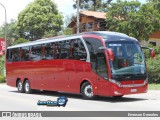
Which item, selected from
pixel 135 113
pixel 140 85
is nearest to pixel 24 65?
pixel 140 85

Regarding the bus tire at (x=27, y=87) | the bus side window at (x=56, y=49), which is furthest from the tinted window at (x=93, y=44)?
the bus tire at (x=27, y=87)

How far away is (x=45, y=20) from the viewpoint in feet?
224

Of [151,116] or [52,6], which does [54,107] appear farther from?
[52,6]

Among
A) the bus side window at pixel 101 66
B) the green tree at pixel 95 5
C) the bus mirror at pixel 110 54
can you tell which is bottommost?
the bus side window at pixel 101 66

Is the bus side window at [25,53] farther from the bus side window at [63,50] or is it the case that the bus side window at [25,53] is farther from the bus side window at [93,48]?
the bus side window at [93,48]

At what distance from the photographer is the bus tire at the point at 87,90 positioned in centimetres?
1891

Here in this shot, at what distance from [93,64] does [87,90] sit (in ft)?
4.73

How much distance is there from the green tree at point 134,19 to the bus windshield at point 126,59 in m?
27.1

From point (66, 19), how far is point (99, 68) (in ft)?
202

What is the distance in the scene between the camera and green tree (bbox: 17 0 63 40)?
68.6 metres

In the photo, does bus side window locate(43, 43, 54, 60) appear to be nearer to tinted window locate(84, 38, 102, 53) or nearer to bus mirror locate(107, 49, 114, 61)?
tinted window locate(84, 38, 102, 53)

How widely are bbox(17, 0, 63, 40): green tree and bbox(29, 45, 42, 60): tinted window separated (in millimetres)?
43850

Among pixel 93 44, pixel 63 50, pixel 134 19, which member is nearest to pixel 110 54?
pixel 93 44

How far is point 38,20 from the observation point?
6881 cm
